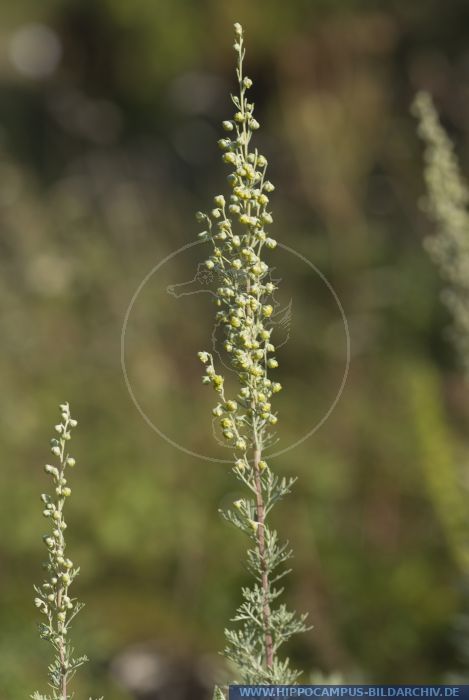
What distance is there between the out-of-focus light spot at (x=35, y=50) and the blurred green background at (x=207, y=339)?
0.19ft

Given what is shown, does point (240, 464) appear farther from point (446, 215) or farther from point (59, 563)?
point (446, 215)

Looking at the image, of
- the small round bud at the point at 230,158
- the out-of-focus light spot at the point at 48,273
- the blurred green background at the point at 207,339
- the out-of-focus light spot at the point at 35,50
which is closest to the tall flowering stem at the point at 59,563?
the small round bud at the point at 230,158

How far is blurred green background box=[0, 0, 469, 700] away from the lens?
17.4ft

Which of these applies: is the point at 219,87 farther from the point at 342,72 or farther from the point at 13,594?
the point at 13,594

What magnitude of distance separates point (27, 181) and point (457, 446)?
20.2 ft

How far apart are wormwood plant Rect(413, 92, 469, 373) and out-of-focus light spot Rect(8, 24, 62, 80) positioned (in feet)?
34.1

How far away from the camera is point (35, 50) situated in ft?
A: 45.1

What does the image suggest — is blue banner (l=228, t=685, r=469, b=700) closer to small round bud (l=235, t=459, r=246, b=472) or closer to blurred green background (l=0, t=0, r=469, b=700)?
small round bud (l=235, t=459, r=246, b=472)

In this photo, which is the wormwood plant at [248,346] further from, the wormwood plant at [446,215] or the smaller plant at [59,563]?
the wormwood plant at [446,215]

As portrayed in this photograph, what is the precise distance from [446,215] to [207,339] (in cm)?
487

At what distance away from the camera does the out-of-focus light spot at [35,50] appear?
43.8ft

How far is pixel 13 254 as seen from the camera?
8.56 meters

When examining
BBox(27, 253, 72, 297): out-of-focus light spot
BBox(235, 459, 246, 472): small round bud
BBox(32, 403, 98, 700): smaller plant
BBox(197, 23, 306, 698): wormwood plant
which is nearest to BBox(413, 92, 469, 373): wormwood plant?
BBox(197, 23, 306, 698): wormwood plant

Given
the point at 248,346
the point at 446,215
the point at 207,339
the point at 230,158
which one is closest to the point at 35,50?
the point at 207,339
